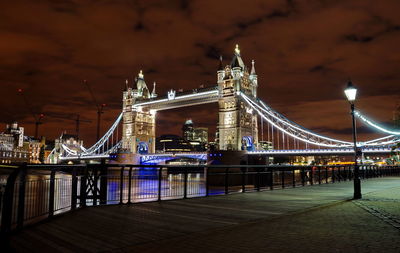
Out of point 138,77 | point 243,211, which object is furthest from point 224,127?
point 243,211

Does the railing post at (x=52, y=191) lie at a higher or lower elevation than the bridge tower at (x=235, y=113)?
lower

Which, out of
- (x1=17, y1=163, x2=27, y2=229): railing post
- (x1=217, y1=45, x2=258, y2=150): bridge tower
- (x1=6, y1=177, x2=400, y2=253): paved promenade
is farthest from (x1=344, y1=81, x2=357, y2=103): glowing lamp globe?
(x1=217, y1=45, x2=258, y2=150): bridge tower

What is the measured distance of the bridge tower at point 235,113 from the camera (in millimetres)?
63312

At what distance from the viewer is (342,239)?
5613 millimetres

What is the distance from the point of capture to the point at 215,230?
6203 millimetres

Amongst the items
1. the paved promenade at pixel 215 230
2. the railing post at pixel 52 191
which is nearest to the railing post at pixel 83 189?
the paved promenade at pixel 215 230

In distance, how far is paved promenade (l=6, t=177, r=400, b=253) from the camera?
508 centimetres

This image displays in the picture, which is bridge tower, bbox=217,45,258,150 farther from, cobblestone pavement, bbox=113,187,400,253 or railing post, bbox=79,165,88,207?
cobblestone pavement, bbox=113,187,400,253

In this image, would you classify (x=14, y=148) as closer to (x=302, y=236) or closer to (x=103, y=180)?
(x=103, y=180)

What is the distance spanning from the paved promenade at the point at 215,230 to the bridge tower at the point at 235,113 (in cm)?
5346

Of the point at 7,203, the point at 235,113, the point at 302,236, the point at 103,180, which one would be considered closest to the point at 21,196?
the point at 7,203

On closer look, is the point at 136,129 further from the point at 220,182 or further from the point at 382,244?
the point at 382,244

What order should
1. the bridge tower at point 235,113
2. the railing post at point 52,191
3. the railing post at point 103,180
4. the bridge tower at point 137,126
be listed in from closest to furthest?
the railing post at point 52,191
the railing post at point 103,180
the bridge tower at point 235,113
the bridge tower at point 137,126

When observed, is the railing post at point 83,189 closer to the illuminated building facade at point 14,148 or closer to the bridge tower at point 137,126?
the bridge tower at point 137,126
